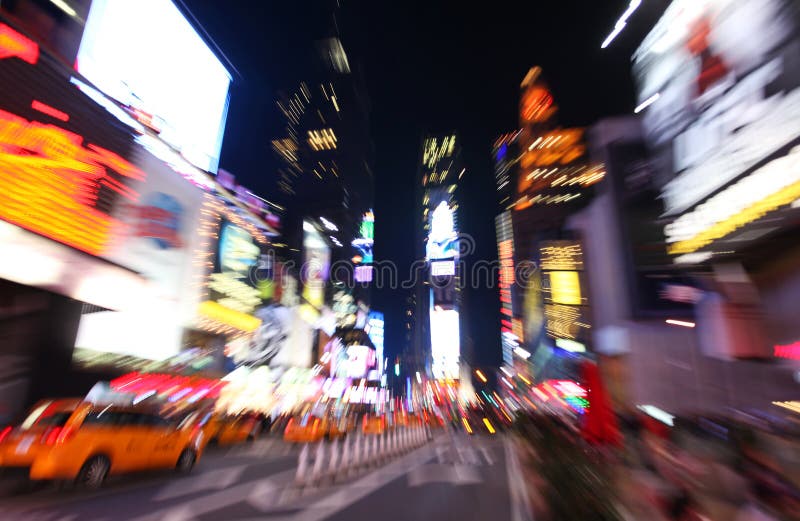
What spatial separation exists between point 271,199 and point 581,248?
82.7ft

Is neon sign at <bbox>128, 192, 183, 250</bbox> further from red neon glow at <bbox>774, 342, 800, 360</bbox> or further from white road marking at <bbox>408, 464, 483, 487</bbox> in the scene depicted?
red neon glow at <bbox>774, 342, 800, 360</bbox>

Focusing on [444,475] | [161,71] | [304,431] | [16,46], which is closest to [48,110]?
[16,46]

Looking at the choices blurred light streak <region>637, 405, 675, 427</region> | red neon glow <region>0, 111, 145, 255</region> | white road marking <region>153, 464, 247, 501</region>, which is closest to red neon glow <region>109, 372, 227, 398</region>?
red neon glow <region>0, 111, 145, 255</region>

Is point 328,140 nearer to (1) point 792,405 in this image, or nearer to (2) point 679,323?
(2) point 679,323

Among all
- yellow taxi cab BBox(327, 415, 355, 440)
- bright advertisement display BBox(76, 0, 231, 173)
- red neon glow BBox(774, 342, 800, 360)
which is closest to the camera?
red neon glow BBox(774, 342, 800, 360)

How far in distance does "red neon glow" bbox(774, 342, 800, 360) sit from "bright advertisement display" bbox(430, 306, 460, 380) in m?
69.9

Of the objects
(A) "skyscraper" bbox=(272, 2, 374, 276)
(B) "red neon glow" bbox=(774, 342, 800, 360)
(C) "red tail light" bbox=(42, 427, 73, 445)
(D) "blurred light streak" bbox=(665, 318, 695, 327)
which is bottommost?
(C) "red tail light" bbox=(42, 427, 73, 445)

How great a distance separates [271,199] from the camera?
33.1 m

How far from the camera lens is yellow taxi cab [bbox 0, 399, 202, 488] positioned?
650 cm

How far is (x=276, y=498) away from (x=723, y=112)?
13.1m

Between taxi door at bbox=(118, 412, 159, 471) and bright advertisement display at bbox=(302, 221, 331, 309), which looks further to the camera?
bright advertisement display at bbox=(302, 221, 331, 309)

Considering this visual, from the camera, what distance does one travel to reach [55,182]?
31.7 feet

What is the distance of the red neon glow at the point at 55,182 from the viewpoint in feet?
27.7

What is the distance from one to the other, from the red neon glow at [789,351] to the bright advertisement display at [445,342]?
69904 millimetres
